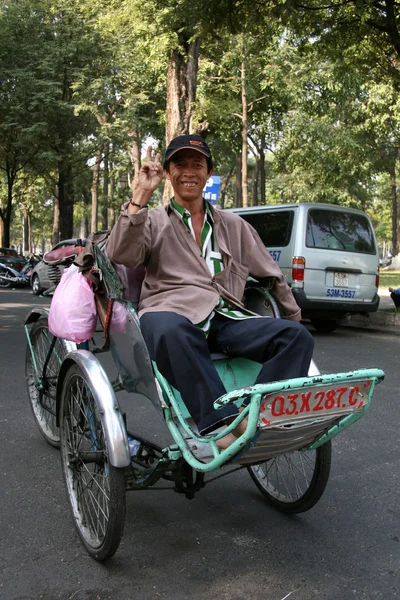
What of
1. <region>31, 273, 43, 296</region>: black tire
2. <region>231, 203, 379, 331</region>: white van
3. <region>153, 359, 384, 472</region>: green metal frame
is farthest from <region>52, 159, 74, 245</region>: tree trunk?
<region>153, 359, 384, 472</region>: green metal frame

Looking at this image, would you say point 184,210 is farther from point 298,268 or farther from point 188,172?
point 298,268

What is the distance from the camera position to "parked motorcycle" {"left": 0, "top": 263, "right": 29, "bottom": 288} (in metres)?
19.0

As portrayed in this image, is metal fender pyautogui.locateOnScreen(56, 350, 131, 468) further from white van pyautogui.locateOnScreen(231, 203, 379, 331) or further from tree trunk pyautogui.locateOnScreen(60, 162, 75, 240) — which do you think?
tree trunk pyautogui.locateOnScreen(60, 162, 75, 240)

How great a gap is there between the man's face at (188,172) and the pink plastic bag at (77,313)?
0.65 metres

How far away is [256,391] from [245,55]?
16.5 metres

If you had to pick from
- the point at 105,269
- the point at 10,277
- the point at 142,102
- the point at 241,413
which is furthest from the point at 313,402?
the point at 142,102

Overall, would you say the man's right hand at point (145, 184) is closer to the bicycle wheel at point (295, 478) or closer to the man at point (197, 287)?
the man at point (197, 287)

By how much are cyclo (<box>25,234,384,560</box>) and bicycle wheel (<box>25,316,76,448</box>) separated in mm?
512

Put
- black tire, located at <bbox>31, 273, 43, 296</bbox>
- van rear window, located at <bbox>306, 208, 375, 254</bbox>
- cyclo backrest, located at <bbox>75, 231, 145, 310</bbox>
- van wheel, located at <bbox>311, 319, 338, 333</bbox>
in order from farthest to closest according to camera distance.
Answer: black tire, located at <bbox>31, 273, 43, 296</bbox> < van wheel, located at <bbox>311, 319, 338, 333</bbox> < van rear window, located at <bbox>306, 208, 375, 254</bbox> < cyclo backrest, located at <bbox>75, 231, 145, 310</bbox>

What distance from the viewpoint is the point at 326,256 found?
8.93 meters

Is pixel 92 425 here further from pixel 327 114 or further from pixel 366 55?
pixel 327 114

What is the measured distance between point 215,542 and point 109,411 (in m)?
0.77

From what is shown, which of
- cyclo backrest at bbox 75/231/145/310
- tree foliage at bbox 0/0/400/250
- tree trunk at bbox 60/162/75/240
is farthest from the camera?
tree trunk at bbox 60/162/75/240

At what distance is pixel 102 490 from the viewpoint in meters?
2.45
